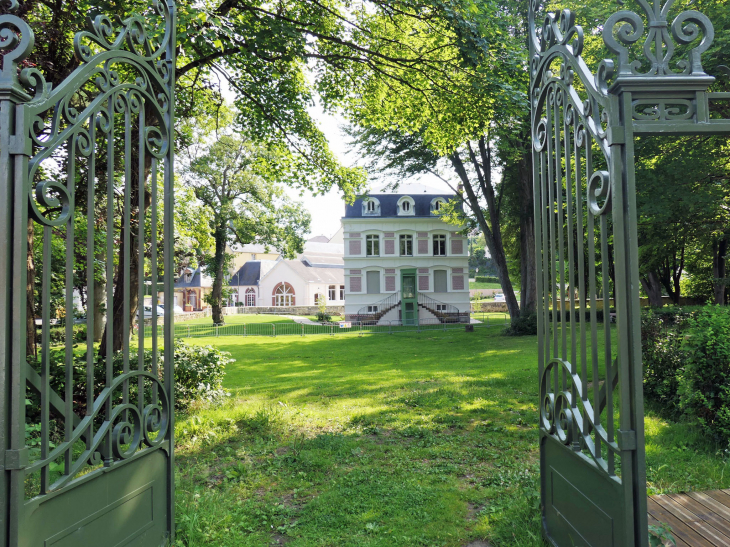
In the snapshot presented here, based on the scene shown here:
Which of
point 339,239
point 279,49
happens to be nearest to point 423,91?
point 279,49

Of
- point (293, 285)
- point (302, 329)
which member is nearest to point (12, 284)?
point (302, 329)

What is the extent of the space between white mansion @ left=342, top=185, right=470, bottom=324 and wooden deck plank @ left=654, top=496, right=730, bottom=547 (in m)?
27.1

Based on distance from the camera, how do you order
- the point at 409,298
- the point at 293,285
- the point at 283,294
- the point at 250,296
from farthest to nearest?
the point at 250,296 → the point at 283,294 → the point at 293,285 → the point at 409,298

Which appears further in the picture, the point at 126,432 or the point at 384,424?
the point at 384,424

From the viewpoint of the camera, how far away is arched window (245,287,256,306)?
191ft

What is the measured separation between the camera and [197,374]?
7.74m

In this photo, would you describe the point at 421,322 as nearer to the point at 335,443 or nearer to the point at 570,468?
the point at 335,443

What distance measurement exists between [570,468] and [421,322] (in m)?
27.9

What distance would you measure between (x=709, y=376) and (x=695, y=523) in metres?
2.92

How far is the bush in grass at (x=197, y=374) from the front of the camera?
301 inches

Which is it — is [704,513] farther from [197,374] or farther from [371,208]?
[371,208]

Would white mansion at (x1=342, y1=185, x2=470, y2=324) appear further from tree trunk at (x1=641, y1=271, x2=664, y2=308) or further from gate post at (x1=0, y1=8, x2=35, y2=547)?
gate post at (x1=0, y1=8, x2=35, y2=547)

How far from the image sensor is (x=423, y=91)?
9516 mm

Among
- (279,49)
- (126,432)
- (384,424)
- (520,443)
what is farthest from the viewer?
(279,49)
